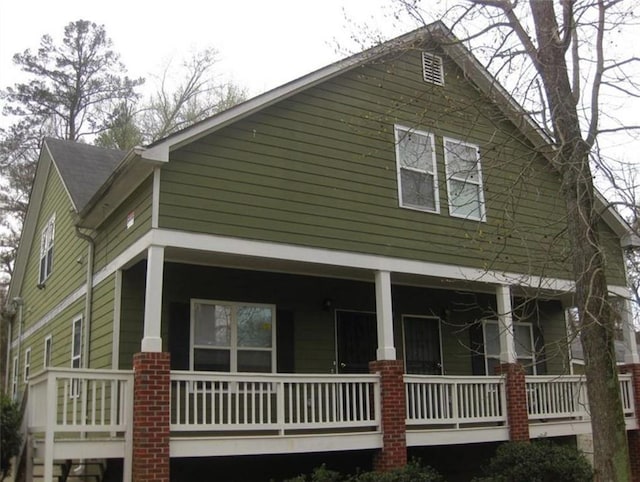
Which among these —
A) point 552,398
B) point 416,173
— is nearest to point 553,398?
point 552,398

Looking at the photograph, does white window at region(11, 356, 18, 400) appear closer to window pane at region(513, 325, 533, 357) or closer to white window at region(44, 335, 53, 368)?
white window at region(44, 335, 53, 368)

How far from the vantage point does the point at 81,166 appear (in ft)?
52.7

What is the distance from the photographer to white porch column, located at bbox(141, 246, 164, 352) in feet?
30.1

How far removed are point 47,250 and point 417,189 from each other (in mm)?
9426

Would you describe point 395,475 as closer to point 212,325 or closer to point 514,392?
point 514,392

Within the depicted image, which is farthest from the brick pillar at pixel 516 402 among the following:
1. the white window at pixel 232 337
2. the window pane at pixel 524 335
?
the white window at pixel 232 337

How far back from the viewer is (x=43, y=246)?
17.9 m

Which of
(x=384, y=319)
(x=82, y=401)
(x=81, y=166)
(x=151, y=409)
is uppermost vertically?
(x=81, y=166)

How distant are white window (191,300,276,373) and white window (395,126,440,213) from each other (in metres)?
3.14

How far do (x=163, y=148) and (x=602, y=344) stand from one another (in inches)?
239

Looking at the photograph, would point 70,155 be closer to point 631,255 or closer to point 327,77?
point 327,77

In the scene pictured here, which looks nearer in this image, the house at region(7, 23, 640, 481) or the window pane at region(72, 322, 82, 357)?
the house at region(7, 23, 640, 481)

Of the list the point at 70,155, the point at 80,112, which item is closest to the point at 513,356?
the point at 70,155

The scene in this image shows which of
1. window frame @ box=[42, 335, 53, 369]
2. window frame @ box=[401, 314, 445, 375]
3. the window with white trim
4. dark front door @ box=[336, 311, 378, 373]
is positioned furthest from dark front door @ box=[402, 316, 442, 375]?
window frame @ box=[42, 335, 53, 369]
